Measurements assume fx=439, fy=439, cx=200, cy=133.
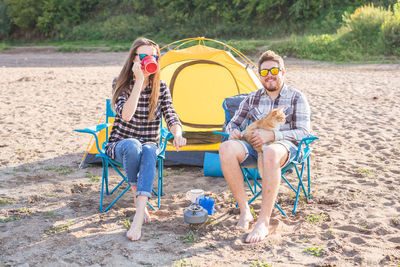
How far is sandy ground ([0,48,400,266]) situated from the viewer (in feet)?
9.12

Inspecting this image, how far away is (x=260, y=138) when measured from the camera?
3193mm

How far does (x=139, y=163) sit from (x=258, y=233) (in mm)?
965

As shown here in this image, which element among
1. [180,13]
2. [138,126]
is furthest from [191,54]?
[180,13]

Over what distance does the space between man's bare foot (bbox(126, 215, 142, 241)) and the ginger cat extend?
931 mm

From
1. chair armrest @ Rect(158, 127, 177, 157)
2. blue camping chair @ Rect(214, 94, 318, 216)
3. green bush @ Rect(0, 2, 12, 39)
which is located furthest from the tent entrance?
green bush @ Rect(0, 2, 12, 39)

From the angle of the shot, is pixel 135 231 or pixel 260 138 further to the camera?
pixel 260 138

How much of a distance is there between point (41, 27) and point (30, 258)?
27.8m

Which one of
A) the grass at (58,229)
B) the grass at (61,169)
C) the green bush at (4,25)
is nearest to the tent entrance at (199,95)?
the grass at (61,169)

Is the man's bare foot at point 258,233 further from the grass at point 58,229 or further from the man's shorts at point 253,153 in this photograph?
the grass at point 58,229

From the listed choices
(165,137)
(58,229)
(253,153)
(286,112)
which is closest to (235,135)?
(253,153)

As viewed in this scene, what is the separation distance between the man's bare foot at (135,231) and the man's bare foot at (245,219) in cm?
71

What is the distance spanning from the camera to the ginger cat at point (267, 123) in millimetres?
3178

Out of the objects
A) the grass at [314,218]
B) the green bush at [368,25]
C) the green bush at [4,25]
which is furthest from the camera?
the green bush at [4,25]

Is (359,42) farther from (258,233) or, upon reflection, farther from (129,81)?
(258,233)
